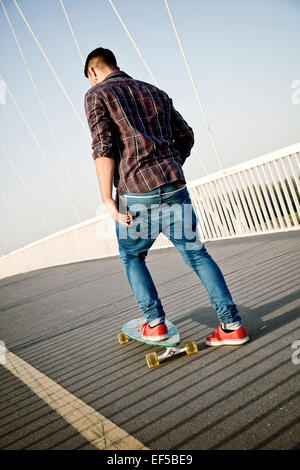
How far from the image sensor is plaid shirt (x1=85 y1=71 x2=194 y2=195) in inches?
89.2

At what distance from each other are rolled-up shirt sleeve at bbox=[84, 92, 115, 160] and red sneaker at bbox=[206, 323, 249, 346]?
1.26 meters

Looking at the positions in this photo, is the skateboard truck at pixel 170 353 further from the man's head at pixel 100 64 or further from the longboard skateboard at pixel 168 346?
the man's head at pixel 100 64

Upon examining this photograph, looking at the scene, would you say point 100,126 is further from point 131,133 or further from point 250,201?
point 250,201

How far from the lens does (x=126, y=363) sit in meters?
2.47

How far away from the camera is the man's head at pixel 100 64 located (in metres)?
2.48

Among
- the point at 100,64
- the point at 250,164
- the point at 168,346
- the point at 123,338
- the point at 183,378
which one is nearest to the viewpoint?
the point at 183,378

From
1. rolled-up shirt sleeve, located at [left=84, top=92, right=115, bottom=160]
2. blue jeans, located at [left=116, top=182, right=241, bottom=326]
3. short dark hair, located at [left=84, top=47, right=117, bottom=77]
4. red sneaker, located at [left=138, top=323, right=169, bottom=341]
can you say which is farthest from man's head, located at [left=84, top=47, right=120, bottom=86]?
red sneaker, located at [left=138, top=323, right=169, bottom=341]

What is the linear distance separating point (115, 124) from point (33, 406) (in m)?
1.71

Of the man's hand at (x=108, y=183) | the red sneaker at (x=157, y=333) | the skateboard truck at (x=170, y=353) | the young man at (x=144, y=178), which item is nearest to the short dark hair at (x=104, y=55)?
the young man at (x=144, y=178)

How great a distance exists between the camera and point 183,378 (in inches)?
79.8

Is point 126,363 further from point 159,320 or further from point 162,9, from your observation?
point 162,9

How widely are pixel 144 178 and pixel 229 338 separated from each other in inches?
42.3

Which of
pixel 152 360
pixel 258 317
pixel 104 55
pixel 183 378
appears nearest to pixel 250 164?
pixel 258 317
